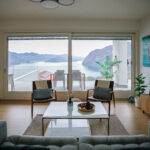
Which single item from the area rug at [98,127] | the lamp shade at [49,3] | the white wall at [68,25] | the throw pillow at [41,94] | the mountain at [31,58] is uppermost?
the white wall at [68,25]

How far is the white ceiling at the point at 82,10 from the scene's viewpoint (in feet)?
12.7

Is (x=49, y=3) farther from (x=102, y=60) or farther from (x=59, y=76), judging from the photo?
(x=102, y=60)

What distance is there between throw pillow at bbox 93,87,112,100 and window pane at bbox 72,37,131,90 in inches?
55.1

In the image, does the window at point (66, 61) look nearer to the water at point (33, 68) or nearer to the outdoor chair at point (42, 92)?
the water at point (33, 68)

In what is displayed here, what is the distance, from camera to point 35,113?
13.2 feet

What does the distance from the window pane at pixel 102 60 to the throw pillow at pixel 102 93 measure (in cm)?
140

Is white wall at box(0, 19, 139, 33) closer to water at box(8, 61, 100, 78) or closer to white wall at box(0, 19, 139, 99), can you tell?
white wall at box(0, 19, 139, 99)

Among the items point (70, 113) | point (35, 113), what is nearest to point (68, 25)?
point (35, 113)

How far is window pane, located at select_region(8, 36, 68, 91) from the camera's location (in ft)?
18.0

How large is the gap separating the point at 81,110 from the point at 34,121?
3.72 ft

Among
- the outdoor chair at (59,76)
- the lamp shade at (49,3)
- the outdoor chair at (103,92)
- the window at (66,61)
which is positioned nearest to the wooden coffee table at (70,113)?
the outdoor chair at (103,92)

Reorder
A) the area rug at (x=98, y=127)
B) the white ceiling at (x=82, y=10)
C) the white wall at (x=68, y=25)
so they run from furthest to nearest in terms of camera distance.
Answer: the white wall at (x=68, y=25) → the white ceiling at (x=82, y=10) → the area rug at (x=98, y=127)

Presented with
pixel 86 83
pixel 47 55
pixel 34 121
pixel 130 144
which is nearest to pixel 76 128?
pixel 34 121

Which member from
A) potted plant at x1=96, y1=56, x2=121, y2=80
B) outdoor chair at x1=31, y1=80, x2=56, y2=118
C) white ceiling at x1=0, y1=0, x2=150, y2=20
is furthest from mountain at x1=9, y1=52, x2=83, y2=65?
outdoor chair at x1=31, y1=80, x2=56, y2=118
